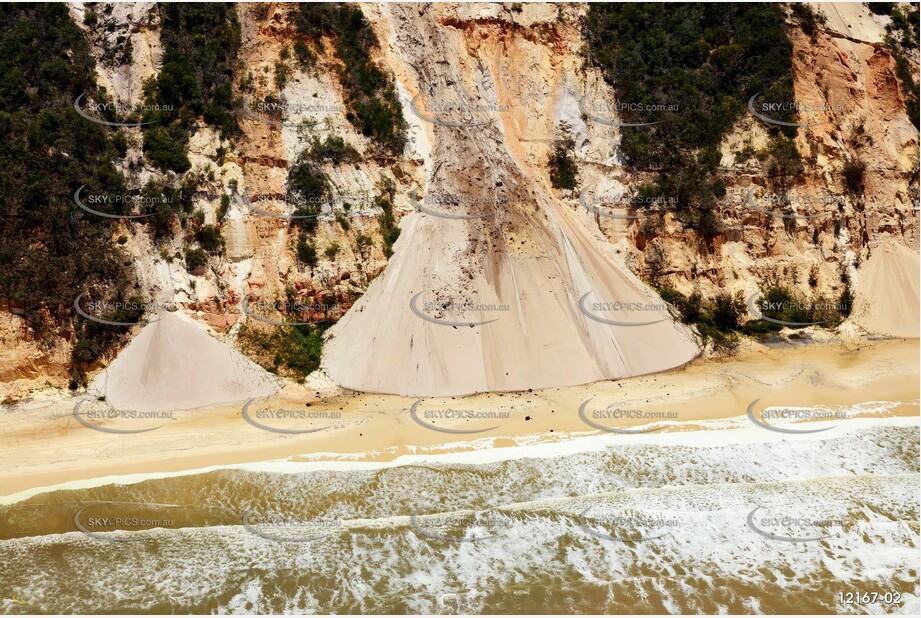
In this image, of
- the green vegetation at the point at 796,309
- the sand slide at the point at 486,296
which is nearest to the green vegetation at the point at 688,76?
the green vegetation at the point at 796,309

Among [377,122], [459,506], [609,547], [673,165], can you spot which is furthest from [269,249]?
[673,165]

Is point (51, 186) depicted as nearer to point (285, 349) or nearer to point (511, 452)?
point (285, 349)

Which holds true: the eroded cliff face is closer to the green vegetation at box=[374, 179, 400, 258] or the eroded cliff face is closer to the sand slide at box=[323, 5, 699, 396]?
the sand slide at box=[323, 5, 699, 396]

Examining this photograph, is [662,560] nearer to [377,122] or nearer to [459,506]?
[459,506]

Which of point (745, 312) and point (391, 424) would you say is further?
point (745, 312)

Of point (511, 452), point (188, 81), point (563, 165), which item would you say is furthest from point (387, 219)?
point (511, 452)

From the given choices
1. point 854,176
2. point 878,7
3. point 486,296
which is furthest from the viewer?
point 878,7

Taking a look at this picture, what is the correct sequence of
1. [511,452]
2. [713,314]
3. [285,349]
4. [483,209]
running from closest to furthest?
[511,452] < [285,349] < [483,209] < [713,314]
